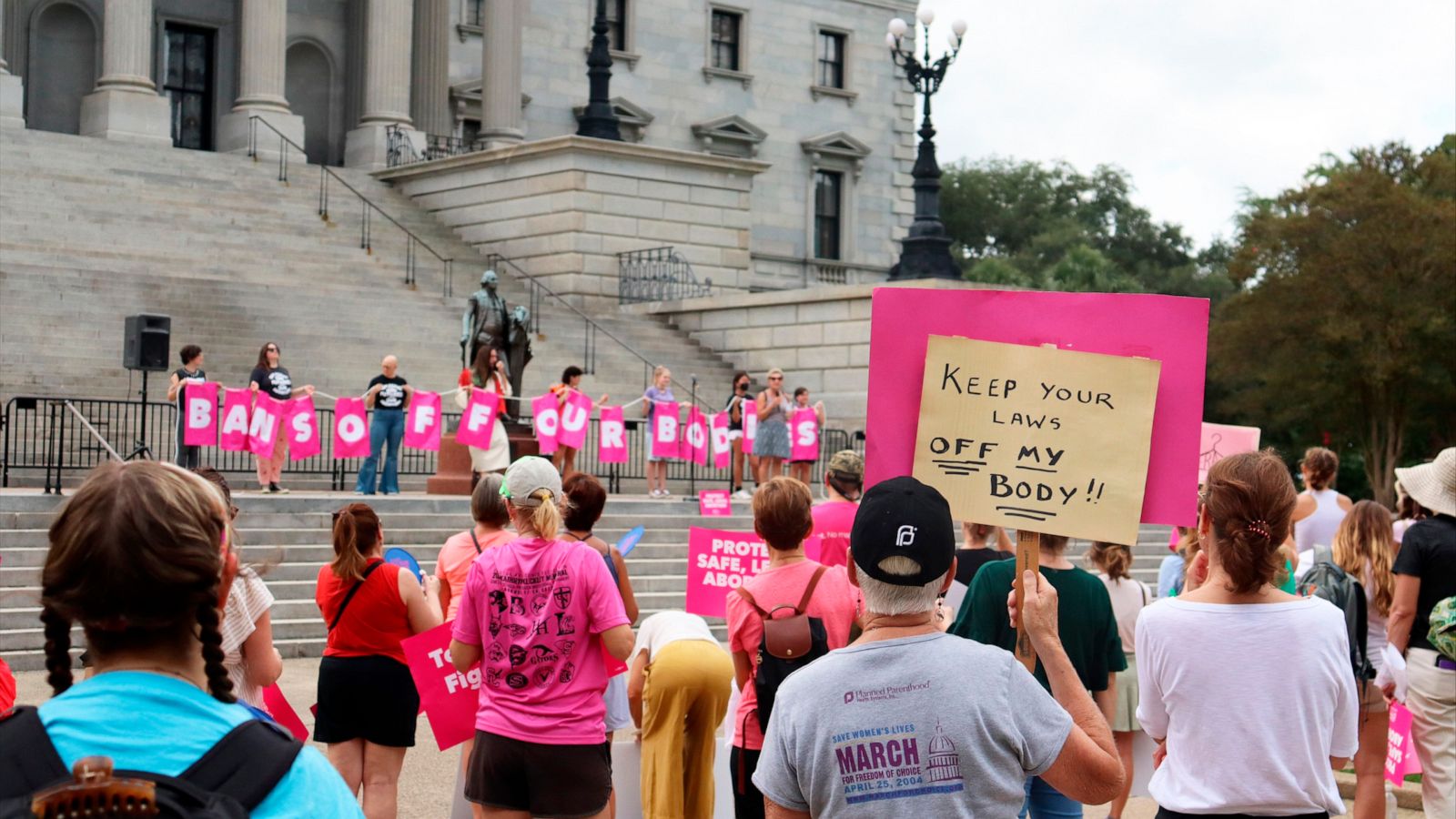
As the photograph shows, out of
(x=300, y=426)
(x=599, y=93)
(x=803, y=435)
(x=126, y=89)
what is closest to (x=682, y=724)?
(x=300, y=426)

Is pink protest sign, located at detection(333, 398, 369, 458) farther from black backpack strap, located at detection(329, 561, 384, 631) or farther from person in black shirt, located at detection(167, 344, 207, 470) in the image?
black backpack strap, located at detection(329, 561, 384, 631)

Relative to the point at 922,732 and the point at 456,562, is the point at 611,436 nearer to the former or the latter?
the point at 456,562

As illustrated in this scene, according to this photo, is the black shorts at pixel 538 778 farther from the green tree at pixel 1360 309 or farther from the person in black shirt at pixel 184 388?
the green tree at pixel 1360 309

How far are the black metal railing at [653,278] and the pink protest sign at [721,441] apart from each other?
1302 cm

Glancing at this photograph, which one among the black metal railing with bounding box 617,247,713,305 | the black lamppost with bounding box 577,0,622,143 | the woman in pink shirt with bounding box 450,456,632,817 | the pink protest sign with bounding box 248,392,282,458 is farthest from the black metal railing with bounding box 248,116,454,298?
the woman in pink shirt with bounding box 450,456,632,817

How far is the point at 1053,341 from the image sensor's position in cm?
447

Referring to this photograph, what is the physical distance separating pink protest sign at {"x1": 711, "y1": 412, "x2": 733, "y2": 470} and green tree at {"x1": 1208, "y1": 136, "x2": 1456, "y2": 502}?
2310cm

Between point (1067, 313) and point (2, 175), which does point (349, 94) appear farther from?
point (1067, 313)

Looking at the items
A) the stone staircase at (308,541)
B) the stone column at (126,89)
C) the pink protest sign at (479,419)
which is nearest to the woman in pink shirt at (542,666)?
the stone staircase at (308,541)

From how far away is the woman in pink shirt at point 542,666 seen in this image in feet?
20.2

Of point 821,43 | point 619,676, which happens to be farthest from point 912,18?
point 619,676

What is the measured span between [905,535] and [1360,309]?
137 ft

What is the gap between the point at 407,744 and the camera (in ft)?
23.7

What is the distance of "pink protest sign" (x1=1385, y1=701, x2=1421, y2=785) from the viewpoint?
8008mm
